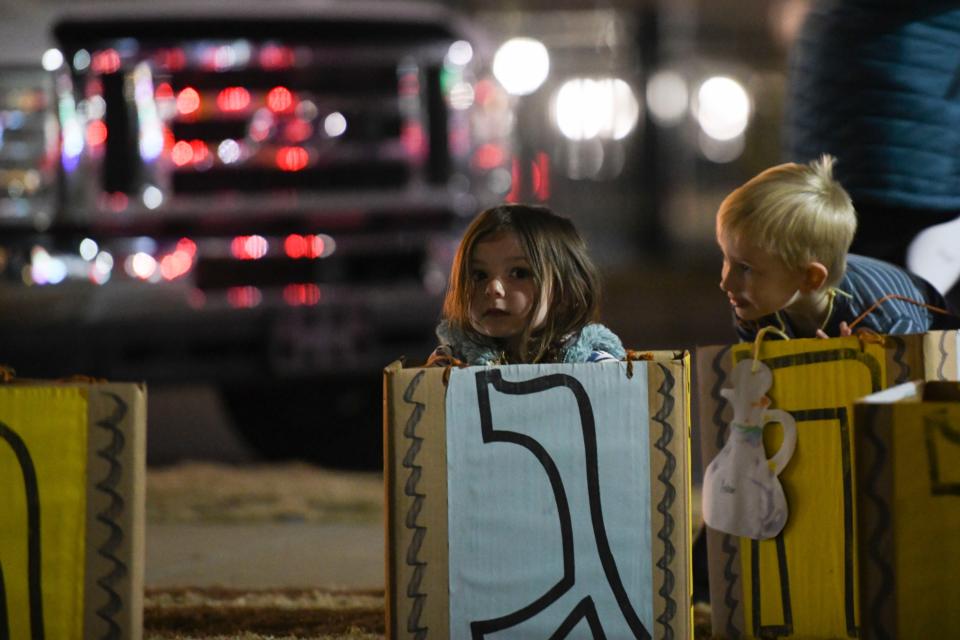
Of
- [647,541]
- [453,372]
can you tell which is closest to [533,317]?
[453,372]

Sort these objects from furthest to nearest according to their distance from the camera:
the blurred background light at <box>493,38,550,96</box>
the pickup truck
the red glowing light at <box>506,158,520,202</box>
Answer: the blurred background light at <box>493,38,550,96</box> → the red glowing light at <box>506,158,520,202</box> → the pickup truck

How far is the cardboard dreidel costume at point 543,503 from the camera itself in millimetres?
2117

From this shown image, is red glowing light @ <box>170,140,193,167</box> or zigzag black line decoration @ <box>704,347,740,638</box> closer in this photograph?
zigzag black line decoration @ <box>704,347,740,638</box>

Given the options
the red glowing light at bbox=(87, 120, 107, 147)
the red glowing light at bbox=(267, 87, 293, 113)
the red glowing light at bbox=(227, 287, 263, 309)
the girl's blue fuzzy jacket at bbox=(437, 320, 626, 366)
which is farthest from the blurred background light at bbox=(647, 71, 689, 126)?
the girl's blue fuzzy jacket at bbox=(437, 320, 626, 366)

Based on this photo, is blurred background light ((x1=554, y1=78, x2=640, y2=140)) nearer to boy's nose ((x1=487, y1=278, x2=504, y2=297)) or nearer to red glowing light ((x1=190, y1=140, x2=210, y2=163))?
red glowing light ((x1=190, y1=140, x2=210, y2=163))

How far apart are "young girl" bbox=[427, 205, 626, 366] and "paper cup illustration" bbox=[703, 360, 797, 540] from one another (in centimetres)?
23

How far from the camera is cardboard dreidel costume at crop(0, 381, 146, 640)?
2.08m

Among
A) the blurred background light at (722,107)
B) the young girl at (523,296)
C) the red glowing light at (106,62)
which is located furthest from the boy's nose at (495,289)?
the blurred background light at (722,107)

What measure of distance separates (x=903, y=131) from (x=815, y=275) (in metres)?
0.61

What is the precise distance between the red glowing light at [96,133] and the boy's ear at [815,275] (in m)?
2.80

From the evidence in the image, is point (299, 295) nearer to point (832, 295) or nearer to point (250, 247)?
point (250, 247)

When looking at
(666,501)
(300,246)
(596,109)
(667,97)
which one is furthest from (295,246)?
(667,97)

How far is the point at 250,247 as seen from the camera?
4.64 metres

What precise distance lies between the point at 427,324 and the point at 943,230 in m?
2.20
